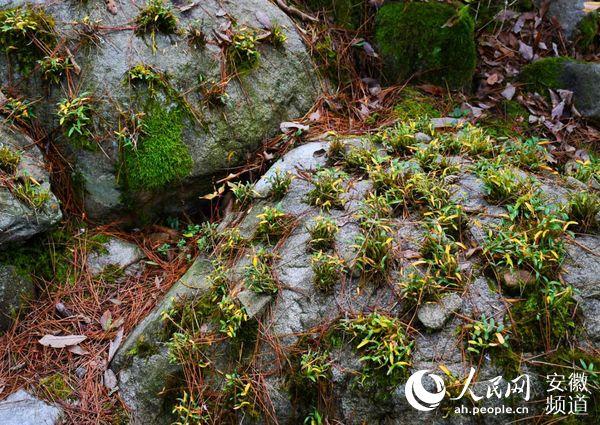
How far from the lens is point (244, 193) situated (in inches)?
154

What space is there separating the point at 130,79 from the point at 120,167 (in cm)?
69

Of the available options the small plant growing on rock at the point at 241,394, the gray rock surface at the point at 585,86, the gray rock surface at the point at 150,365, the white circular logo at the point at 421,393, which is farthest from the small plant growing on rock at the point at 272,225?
the gray rock surface at the point at 585,86

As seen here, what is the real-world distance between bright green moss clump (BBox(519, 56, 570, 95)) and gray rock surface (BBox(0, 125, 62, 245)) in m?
4.55

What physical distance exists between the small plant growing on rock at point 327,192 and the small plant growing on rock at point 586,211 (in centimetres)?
150

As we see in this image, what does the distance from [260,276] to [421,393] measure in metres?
1.17

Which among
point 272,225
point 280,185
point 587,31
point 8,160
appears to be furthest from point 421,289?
point 587,31

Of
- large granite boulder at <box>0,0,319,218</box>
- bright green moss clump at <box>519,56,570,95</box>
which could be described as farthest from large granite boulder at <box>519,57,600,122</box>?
large granite boulder at <box>0,0,319,218</box>

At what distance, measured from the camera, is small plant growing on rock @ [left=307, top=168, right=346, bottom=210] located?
3.58 meters

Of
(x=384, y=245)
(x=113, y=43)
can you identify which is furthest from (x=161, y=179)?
(x=384, y=245)

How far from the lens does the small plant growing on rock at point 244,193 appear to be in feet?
12.8

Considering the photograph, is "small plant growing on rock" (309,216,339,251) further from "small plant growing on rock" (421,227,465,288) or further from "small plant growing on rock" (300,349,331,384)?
"small plant growing on rock" (300,349,331,384)

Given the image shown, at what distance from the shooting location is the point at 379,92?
484cm

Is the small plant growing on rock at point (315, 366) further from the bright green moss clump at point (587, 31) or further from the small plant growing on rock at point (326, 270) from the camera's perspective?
the bright green moss clump at point (587, 31)

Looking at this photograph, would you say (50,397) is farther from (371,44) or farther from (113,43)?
(371,44)
